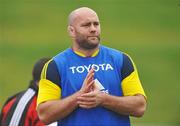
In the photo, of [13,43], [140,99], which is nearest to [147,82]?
[13,43]

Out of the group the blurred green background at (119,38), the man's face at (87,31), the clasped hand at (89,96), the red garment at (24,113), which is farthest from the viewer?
the blurred green background at (119,38)

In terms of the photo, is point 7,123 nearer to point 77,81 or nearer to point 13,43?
point 77,81

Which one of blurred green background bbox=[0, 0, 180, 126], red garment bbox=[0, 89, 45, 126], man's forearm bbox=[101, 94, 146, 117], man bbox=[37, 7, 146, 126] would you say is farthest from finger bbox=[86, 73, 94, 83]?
blurred green background bbox=[0, 0, 180, 126]

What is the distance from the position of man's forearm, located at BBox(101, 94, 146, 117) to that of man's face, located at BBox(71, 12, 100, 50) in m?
0.31

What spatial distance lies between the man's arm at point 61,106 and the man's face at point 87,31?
162mm

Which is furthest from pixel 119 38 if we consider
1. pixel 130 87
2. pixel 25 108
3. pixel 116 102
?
pixel 116 102

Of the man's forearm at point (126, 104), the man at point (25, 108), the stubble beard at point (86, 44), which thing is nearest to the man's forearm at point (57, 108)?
the man's forearm at point (126, 104)

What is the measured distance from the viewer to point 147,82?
28.1ft

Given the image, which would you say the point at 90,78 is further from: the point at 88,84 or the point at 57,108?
the point at 57,108

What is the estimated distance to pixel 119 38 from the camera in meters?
8.58

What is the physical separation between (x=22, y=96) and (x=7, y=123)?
23 centimetres

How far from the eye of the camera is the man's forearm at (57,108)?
342 cm

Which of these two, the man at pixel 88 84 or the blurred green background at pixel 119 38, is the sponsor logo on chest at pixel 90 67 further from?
the blurred green background at pixel 119 38

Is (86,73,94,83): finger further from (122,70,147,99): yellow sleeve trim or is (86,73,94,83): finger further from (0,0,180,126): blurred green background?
(0,0,180,126): blurred green background
